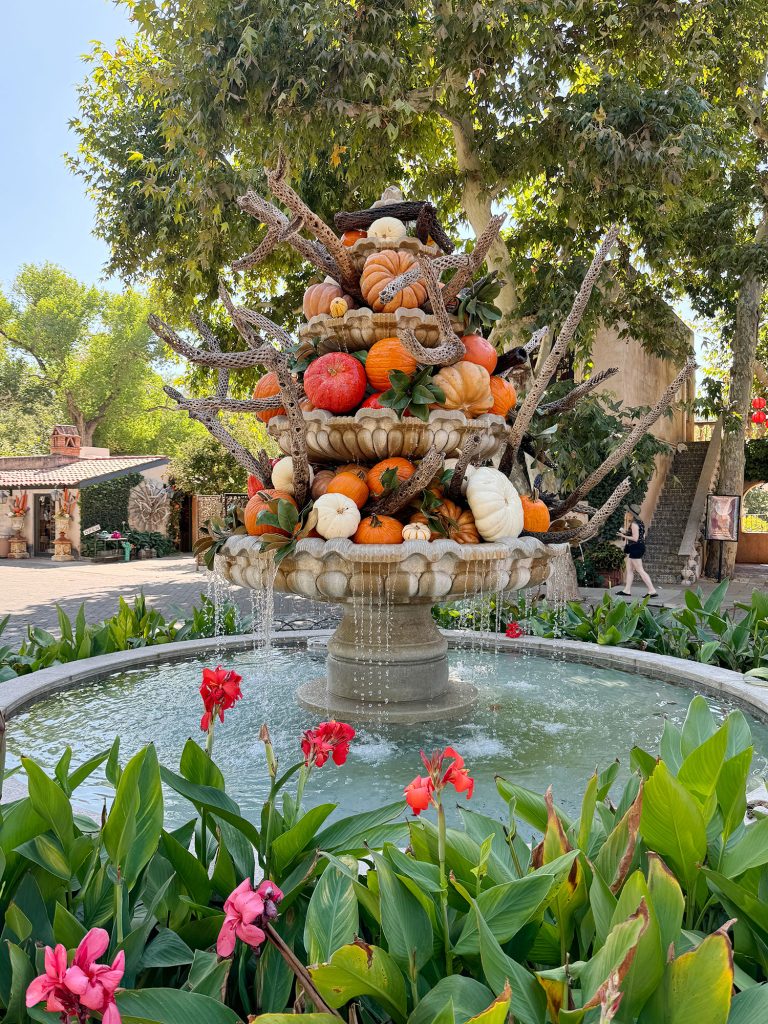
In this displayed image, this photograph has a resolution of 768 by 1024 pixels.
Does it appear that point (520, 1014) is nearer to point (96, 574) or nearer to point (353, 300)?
point (353, 300)

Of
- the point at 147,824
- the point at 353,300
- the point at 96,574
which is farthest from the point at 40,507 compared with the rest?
the point at 147,824

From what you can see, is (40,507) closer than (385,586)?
No

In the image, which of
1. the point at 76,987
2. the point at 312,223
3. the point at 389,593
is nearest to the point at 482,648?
the point at 389,593

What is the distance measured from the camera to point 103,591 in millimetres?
15070

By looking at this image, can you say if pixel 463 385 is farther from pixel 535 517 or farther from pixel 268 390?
pixel 268 390

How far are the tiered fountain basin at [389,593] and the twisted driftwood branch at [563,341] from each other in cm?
67

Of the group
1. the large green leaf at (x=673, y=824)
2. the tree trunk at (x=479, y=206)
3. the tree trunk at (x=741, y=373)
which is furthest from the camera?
the tree trunk at (x=741, y=373)

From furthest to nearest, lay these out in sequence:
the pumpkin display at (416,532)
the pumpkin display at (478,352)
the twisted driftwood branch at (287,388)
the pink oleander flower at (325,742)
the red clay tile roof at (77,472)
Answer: the red clay tile roof at (77,472)
the pumpkin display at (478,352)
the pumpkin display at (416,532)
the twisted driftwood branch at (287,388)
the pink oleander flower at (325,742)

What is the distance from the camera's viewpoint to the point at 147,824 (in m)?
1.53

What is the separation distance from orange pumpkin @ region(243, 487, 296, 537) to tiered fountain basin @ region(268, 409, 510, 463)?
310 mm

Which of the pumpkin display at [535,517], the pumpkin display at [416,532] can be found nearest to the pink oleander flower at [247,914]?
the pumpkin display at [416,532]

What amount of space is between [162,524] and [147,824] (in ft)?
86.8

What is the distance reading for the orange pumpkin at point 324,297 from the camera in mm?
4273

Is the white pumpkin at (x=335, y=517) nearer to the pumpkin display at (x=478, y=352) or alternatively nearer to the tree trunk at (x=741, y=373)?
the pumpkin display at (x=478, y=352)
